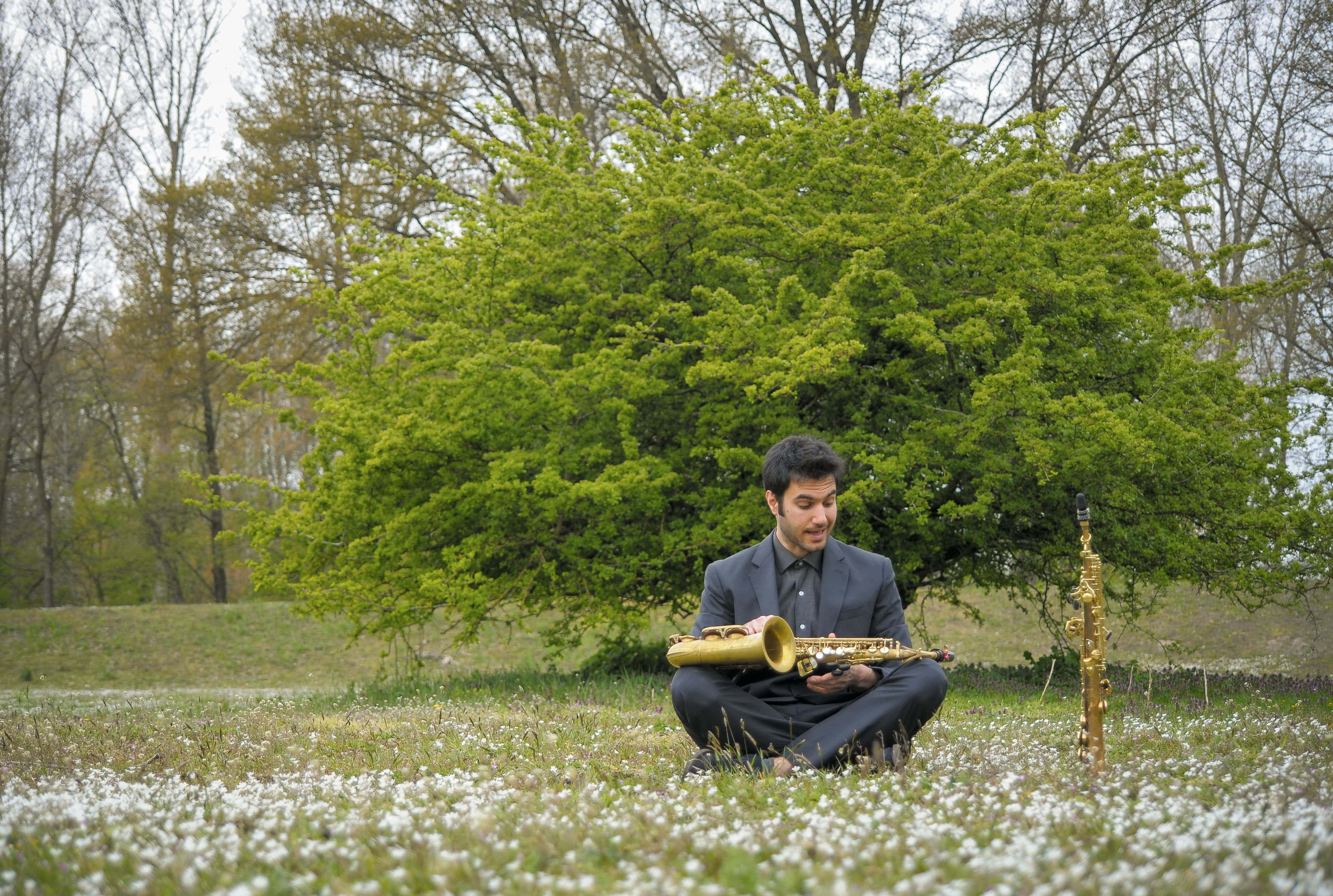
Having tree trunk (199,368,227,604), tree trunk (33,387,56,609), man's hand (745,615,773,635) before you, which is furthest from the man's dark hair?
tree trunk (33,387,56,609)

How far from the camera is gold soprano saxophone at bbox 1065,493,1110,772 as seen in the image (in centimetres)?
421

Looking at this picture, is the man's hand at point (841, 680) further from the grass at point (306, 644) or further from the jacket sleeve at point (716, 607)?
the grass at point (306, 644)

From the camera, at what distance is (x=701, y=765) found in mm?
4395

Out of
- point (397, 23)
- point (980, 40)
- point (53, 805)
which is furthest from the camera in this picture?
point (397, 23)

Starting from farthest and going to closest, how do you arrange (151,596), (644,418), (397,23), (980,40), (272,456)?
(272,456)
(151,596)
(397,23)
(980,40)
(644,418)

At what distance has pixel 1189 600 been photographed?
63.2 feet

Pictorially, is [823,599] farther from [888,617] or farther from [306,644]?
[306,644]

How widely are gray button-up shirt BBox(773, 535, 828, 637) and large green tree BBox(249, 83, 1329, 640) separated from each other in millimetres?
3629

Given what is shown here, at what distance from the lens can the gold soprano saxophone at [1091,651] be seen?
13.8 ft

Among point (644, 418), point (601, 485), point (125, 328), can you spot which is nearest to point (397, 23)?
point (125, 328)

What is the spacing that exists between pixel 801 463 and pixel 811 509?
0.22m

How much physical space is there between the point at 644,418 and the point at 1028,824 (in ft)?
25.7

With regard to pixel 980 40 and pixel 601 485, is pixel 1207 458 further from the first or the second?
pixel 980 40

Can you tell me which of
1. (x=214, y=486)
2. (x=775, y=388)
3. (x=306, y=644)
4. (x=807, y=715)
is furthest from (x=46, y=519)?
(x=807, y=715)
